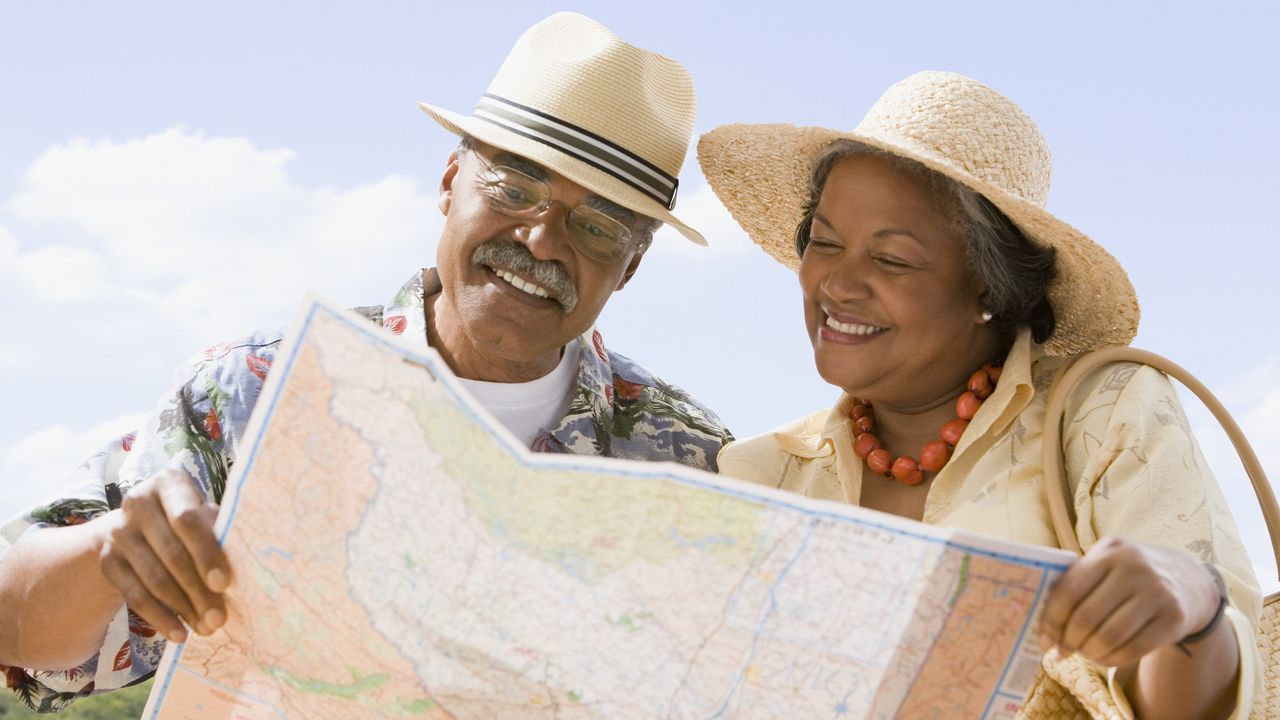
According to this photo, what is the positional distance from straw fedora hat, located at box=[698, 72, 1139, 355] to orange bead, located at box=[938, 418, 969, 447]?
0.46 meters

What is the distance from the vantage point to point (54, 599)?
2477 millimetres

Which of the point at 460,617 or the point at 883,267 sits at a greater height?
the point at 883,267

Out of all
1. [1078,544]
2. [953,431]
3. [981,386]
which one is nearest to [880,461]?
[953,431]

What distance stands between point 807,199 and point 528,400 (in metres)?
1.05

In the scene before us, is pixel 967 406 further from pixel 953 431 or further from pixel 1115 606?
pixel 1115 606

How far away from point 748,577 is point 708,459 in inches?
80.0

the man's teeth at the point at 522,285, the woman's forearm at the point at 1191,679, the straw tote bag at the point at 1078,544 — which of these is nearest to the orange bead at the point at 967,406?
Result: the straw tote bag at the point at 1078,544

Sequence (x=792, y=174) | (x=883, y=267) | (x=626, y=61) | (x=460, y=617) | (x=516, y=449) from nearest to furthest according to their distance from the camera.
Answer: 1. (x=516, y=449)
2. (x=460, y=617)
3. (x=883, y=267)
4. (x=792, y=174)
5. (x=626, y=61)

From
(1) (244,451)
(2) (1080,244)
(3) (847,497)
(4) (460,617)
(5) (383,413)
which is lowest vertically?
(3) (847,497)

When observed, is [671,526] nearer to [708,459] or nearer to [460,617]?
[460,617]

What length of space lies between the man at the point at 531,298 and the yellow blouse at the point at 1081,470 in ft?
2.26

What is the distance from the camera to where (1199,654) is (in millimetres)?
1869

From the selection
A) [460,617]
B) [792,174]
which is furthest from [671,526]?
[792,174]

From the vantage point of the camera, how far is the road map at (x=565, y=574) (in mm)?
1700
